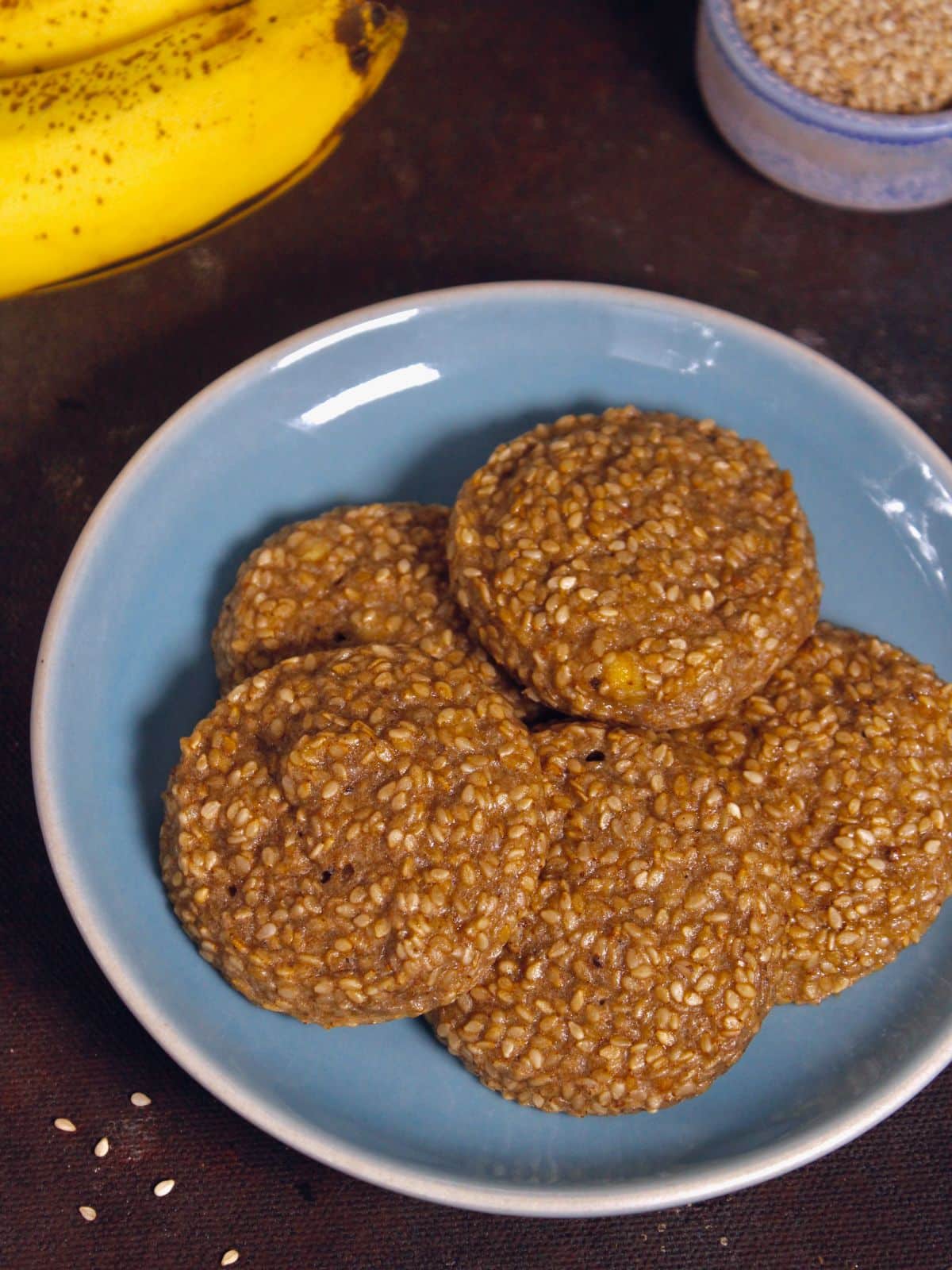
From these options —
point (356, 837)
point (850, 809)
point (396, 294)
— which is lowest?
point (850, 809)

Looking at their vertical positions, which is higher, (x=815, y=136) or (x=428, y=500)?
(x=815, y=136)

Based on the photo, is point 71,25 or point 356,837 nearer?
point 356,837

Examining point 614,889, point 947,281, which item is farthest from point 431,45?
point 614,889

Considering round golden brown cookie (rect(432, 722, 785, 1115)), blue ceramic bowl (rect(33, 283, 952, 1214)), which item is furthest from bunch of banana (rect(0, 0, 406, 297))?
round golden brown cookie (rect(432, 722, 785, 1115))

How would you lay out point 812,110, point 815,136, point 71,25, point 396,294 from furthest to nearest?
point 396,294 < point 815,136 < point 812,110 < point 71,25

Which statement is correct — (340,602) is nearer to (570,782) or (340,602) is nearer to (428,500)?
(428,500)

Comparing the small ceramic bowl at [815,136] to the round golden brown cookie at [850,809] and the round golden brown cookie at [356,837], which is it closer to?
the round golden brown cookie at [850,809]

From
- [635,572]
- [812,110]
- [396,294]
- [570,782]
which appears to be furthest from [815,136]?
[570,782]
